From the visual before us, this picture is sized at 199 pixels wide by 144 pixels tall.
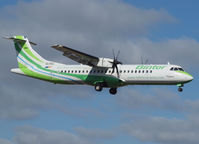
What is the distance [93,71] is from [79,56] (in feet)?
7.74

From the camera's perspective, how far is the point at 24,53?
162ft

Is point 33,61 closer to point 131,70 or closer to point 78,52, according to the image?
point 78,52

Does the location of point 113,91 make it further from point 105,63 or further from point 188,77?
point 188,77

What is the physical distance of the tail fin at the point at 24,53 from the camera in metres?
48.6

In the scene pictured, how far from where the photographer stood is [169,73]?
41438mm

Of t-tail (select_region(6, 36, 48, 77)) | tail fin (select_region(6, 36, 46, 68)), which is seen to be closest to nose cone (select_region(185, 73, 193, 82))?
t-tail (select_region(6, 36, 48, 77))

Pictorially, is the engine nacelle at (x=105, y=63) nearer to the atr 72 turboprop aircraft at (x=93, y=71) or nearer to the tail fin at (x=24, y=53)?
the atr 72 turboprop aircraft at (x=93, y=71)

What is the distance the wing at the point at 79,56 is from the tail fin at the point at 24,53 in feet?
18.7

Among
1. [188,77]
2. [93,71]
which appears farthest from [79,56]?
[188,77]

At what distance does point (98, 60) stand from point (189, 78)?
9.24m

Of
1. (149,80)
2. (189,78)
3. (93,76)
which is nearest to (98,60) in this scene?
(93,76)

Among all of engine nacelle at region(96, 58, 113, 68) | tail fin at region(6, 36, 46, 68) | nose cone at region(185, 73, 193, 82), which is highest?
tail fin at region(6, 36, 46, 68)

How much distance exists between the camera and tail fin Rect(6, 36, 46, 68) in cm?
4859

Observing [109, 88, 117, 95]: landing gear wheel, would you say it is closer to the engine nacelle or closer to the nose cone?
the engine nacelle
